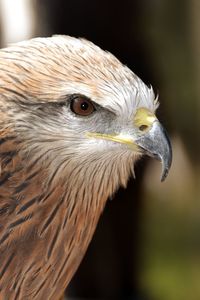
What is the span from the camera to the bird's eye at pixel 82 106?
9.00ft

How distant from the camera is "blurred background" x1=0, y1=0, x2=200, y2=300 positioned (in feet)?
22.0

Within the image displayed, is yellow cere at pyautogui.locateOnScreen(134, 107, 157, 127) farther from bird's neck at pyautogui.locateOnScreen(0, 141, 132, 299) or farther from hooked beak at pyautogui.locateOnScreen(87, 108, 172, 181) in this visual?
bird's neck at pyautogui.locateOnScreen(0, 141, 132, 299)

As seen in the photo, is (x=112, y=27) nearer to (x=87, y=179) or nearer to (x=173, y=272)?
(x=173, y=272)

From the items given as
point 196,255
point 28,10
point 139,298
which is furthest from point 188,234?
point 28,10

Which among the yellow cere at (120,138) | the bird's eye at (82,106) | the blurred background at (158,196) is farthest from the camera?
the blurred background at (158,196)

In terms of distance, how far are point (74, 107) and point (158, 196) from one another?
4799 millimetres

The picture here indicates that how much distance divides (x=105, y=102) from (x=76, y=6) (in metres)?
3.53

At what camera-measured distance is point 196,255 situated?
7.45m

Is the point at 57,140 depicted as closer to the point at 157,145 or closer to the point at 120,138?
the point at 120,138

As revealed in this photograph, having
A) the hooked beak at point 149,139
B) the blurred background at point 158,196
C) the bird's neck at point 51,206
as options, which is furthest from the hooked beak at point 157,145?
the blurred background at point 158,196

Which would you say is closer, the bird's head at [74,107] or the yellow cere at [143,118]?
the bird's head at [74,107]

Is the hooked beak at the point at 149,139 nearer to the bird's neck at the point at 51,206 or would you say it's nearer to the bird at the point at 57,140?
the bird at the point at 57,140

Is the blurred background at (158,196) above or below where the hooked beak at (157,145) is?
below

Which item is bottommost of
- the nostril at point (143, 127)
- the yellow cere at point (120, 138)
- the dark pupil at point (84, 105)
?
the yellow cere at point (120, 138)
